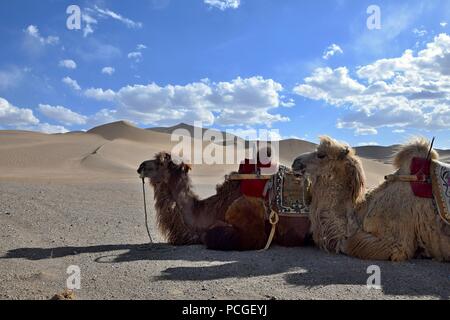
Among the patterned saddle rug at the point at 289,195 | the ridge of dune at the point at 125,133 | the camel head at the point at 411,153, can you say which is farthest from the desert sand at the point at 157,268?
the ridge of dune at the point at 125,133

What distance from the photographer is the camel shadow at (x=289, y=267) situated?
4121mm

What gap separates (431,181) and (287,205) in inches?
63.0

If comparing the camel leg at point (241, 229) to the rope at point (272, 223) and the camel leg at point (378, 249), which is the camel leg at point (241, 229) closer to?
the rope at point (272, 223)

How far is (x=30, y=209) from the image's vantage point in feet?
28.7

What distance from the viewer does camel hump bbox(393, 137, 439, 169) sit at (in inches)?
213

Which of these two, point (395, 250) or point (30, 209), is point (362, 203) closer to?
point (395, 250)

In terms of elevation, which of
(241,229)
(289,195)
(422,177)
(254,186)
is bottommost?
(241,229)

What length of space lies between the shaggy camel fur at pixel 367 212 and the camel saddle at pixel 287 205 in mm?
174

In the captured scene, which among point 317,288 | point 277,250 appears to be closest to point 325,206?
point 277,250

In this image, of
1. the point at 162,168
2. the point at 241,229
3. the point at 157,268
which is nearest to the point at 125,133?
the point at 162,168

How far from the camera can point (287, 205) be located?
5629 millimetres

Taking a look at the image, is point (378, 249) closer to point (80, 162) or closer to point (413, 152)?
point (413, 152)
